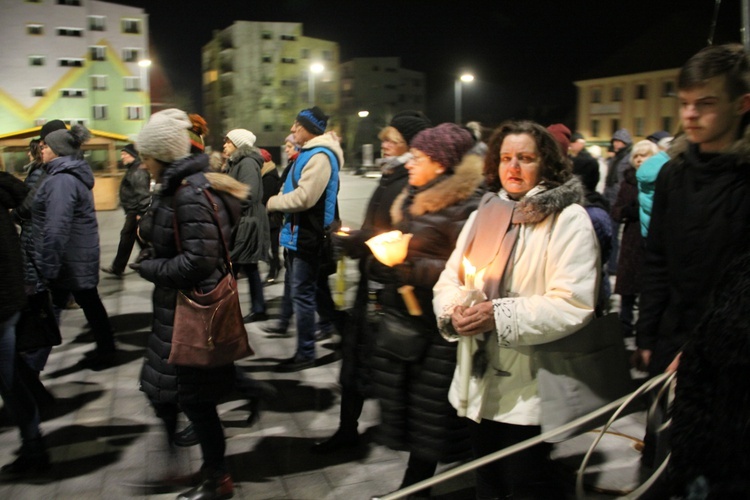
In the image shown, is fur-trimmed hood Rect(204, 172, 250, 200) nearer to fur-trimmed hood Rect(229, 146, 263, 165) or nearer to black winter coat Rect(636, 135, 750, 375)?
black winter coat Rect(636, 135, 750, 375)

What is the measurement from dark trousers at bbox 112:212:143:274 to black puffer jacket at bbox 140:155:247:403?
12.1 feet

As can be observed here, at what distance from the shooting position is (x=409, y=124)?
4449 mm

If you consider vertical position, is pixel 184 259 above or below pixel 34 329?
above

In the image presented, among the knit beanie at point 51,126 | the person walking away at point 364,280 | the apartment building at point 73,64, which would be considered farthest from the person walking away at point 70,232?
the apartment building at point 73,64

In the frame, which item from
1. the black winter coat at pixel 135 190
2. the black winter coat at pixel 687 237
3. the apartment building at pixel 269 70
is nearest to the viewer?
the black winter coat at pixel 687 237

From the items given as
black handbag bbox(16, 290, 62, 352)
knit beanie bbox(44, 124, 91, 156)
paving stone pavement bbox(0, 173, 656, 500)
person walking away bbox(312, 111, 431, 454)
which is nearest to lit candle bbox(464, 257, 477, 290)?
person walking away bbox(312, 111, 431, 454)

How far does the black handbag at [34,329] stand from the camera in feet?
13.5

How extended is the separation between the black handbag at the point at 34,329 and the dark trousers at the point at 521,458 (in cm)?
283

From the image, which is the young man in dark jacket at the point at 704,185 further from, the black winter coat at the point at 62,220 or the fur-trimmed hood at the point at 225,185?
the black winter coat at the point at 62,220

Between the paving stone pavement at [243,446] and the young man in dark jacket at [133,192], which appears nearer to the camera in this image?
the paving stone pavement at [243,446]

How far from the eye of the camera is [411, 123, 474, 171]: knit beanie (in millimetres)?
3268

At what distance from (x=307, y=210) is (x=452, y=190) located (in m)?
2.60

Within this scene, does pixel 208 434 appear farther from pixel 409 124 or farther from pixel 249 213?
pixel 249 213

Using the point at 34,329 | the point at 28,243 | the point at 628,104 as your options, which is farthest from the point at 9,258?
the point at 628,104
